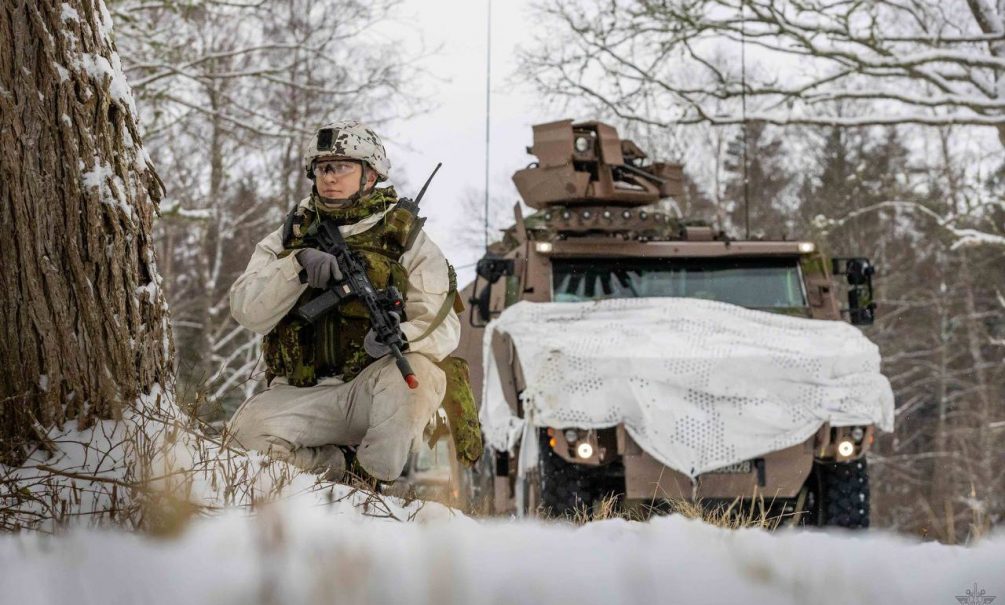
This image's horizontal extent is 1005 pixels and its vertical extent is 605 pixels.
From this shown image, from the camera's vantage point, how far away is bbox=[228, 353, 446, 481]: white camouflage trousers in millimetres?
3789

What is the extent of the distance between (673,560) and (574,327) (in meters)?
4.82

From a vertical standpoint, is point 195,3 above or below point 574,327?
above

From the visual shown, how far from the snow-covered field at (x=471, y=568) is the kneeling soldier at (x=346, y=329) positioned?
5.36 ft

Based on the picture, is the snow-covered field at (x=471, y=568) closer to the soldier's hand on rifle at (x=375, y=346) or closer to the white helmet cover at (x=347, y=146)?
the soldier's hand on rifle at (x=375, y=346)

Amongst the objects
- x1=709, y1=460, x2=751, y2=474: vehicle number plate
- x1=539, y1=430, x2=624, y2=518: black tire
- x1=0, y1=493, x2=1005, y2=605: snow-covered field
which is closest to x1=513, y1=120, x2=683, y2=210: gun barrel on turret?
x1=539, y1=430, x2=624, y2=518: black tire

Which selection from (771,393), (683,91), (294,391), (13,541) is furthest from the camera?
(683,91)

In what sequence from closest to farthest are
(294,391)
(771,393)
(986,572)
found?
(986,572)
(294,391)
(771,393)

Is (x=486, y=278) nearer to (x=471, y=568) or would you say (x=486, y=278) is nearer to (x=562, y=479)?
(x=562, y=479)

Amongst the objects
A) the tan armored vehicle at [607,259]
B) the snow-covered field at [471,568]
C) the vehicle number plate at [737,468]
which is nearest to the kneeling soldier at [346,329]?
the snow-covered field at [471,568]

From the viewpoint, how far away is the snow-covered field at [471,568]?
1.71 metres

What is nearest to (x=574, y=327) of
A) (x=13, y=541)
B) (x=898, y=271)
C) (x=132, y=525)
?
(x=132, y=525)

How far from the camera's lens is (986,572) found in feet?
6.20

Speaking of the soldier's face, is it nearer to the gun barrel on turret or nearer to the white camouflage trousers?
the white camouflage trousers

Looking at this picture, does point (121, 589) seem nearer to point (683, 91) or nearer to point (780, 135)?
point (683, 91)
